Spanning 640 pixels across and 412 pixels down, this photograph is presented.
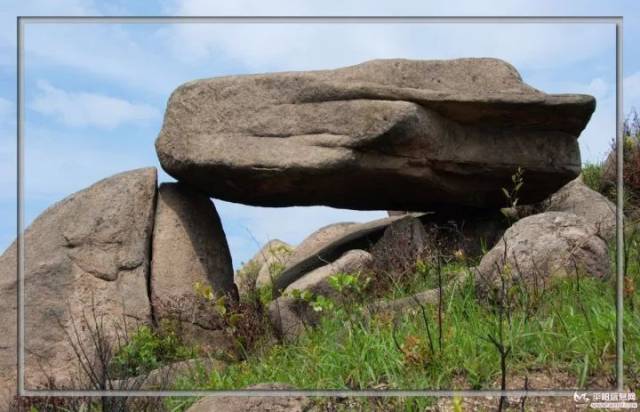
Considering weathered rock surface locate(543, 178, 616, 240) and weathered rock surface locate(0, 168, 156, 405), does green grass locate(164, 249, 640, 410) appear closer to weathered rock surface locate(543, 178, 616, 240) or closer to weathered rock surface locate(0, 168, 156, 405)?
weathered rock surface locate(0, 168, 156, 405)

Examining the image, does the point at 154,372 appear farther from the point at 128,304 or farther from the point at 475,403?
the point at 475,403

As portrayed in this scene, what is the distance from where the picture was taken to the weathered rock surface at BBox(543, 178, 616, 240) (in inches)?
416

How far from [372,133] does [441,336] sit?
4102mm

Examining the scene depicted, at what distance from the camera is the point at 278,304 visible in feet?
27.9

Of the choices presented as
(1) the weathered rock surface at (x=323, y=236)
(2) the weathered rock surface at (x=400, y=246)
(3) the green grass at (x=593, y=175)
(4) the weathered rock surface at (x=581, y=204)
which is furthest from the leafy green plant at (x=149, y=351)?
(3) the green grass at (x=593, y=175)

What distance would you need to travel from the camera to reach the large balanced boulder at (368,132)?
912 cm

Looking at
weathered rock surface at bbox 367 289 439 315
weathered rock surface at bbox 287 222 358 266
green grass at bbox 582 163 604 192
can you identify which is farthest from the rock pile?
green grass at bbox 582 163 604 192

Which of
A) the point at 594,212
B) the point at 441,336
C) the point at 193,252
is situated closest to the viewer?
the point at 441,336

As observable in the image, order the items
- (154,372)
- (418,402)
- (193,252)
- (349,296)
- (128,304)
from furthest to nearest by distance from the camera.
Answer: (193,252), (128,304), (349,296), (154,372), (418,402)

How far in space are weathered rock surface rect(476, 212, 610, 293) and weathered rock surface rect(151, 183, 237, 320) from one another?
3410 millimetres

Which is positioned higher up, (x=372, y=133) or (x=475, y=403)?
(x=372, y=133)

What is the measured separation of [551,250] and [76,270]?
15.6ft

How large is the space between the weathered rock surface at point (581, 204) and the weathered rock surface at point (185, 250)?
13.6 ft

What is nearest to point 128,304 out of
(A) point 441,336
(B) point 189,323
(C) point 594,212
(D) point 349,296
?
(B) point 189,323
